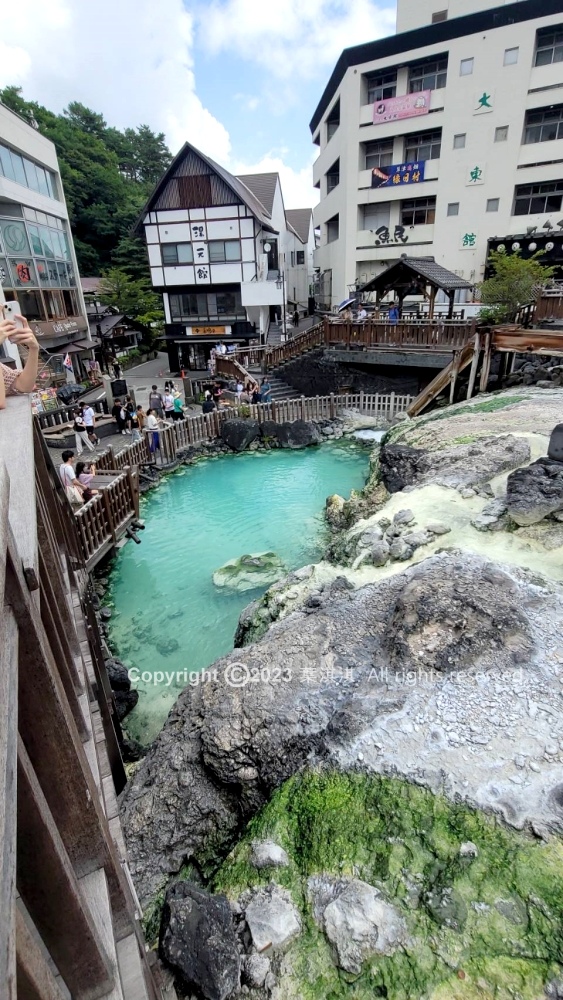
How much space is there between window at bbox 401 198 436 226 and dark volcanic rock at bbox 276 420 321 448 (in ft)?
61.0

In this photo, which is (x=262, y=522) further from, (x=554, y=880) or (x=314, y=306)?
(x=314, y=306)

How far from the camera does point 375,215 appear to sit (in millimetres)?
29812

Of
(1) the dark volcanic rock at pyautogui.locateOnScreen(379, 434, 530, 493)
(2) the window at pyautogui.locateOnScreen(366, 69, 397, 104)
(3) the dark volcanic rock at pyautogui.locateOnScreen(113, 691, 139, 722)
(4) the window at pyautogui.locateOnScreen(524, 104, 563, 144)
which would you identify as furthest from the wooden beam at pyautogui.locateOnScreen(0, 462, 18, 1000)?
(2) the window at pyautogui.locateOnScreen(366, 69, 397, 104)

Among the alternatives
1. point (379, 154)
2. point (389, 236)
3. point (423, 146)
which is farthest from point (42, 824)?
point (379, 154)

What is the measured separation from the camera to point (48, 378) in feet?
64.6

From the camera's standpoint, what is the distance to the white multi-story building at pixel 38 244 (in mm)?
19938

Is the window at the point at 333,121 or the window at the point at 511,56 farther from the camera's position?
the window at the point at 333,121

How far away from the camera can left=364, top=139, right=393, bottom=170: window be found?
2844 centimetres

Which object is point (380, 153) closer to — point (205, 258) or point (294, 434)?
point (205, 258)

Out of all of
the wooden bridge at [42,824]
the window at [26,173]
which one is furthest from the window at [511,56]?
the wooden bridge at [42,824]

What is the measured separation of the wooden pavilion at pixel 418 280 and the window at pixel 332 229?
58.1 ft

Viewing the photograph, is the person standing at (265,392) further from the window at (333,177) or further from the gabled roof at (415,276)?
the window at (333,177)

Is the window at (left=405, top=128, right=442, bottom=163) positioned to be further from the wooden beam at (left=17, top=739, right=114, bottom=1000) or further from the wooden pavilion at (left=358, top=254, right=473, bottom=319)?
the wooden beam at (left=17, top=739, right=114, bottom=1000)

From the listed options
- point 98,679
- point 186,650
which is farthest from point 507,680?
point 186,650
